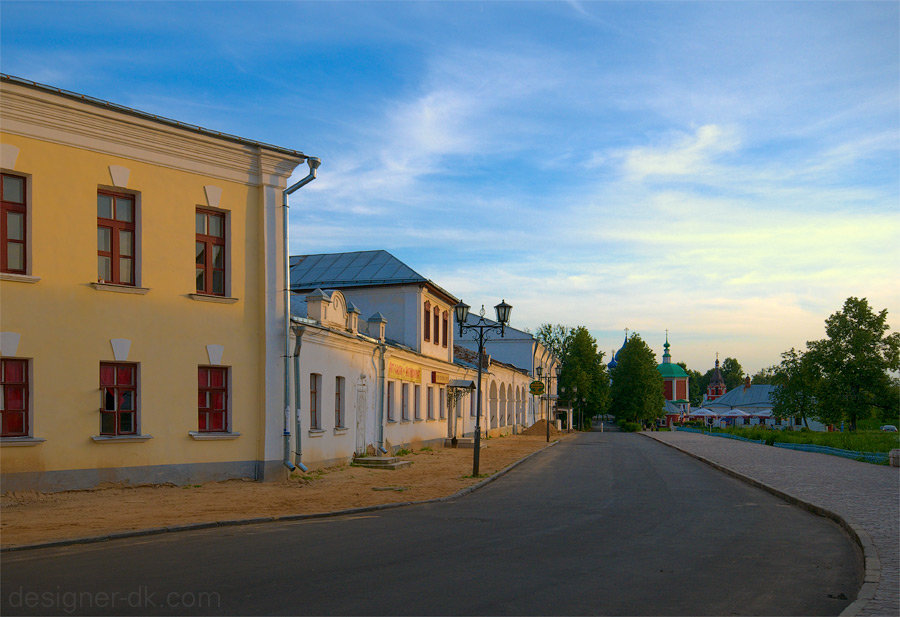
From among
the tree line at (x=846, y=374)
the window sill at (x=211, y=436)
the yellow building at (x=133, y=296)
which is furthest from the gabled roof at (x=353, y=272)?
the tree line at (x=846, y=374)

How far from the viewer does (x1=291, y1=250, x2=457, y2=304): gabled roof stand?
3155 cm

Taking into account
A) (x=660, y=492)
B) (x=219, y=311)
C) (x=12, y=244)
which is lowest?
(x=660, y=492)

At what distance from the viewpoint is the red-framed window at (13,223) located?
13594 mm

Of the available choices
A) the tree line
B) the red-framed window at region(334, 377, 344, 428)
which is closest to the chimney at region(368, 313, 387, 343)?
the red-framed window at region(334, 377, 344, 428)

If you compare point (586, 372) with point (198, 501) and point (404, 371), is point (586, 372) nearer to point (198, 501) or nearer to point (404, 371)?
point (404, 371)

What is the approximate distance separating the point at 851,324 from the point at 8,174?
226ft

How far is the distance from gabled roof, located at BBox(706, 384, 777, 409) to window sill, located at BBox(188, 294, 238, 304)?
109m

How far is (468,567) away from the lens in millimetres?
8039

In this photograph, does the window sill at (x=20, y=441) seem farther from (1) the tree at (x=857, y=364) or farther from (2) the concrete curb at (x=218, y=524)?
(1) the tree at (x=857, y=364)

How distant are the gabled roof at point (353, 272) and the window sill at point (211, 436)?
15.1m

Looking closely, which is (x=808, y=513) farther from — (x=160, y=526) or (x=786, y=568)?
(x=160, y=526)

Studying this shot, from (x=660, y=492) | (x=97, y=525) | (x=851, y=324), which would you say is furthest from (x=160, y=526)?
(x=851, y=324)

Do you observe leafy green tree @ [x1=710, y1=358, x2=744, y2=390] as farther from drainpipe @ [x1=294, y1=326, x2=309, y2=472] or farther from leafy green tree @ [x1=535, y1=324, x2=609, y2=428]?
drainpipe @ [x1=294, y1=326, x2=309, y2=472]

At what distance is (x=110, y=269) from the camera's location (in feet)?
49.4
